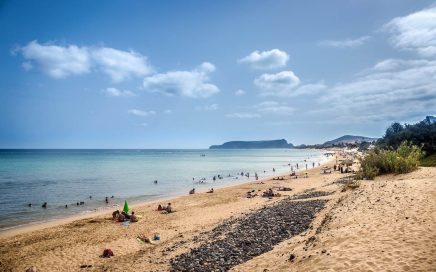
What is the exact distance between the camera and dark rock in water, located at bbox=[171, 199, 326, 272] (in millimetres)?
11367

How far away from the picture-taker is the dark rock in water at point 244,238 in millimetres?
11367

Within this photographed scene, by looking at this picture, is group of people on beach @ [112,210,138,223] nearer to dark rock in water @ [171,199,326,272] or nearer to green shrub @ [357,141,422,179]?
dark rock in water @ [171,199,326,272]

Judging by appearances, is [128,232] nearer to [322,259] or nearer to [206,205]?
[206,205]

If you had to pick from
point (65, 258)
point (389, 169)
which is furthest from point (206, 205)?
point (389, 169)

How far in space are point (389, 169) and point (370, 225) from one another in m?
19.3

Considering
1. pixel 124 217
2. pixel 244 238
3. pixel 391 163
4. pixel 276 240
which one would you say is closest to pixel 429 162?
pixel 391 163

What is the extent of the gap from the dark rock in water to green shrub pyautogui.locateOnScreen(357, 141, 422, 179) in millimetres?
11629

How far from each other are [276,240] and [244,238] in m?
1.49

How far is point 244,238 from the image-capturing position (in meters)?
13.7

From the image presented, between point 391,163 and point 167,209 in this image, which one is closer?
point 167,209

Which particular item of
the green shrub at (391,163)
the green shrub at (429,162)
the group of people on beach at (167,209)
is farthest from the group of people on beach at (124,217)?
the green shrub at (429,162)

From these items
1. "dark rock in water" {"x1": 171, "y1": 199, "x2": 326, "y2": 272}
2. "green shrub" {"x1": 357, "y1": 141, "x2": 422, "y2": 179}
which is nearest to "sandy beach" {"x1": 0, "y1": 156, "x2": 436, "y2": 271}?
"dark rock in water" {"x1": 171, "y1": 199, "x2": 326, "y2": 272}

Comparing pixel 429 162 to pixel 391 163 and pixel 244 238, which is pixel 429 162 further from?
pixel 244 238

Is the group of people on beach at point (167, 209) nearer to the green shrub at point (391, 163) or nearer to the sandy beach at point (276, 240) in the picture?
the sandy beach at point (276, 240)
